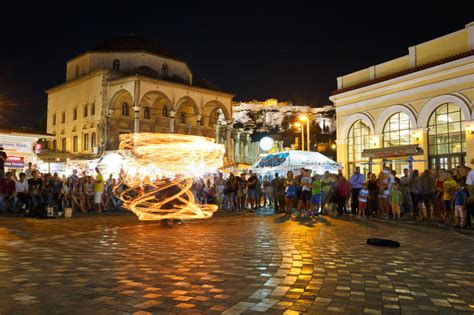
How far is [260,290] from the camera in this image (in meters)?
5.13

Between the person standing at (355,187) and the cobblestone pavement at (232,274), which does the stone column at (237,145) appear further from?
the cobblestone pavement at (232,274)

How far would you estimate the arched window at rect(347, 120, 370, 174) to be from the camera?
26.0 metres

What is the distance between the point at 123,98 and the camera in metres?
45.7

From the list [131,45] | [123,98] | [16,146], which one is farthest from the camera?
A: [131,45]

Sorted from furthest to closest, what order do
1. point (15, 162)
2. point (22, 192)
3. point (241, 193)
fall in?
point (15, 162), point (241, 193), point (22, 192)

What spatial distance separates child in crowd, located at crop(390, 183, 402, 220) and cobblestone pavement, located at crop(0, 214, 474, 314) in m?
4.73

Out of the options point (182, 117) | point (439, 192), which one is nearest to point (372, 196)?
point (439, 192)

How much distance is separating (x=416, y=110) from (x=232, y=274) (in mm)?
19971

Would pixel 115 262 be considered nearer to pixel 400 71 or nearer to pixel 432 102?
pixel 432 102

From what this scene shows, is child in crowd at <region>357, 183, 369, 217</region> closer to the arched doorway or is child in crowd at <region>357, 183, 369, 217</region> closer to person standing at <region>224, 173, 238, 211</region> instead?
person standing at <region>224, 173, 238, 211</region>

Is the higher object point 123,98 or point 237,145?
point 123,98

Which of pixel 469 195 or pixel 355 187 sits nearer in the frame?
pixel 469 195

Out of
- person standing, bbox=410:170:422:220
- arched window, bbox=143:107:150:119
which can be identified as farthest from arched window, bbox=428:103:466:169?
arched window, bbox=143:107:150:119

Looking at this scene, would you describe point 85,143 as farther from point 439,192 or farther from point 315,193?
point 439,192
